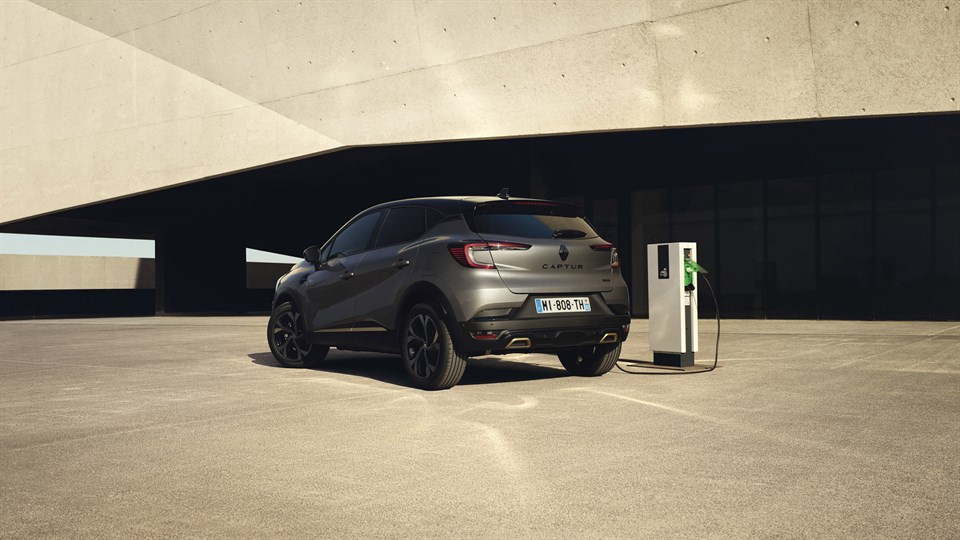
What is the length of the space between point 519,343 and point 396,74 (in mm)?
12668

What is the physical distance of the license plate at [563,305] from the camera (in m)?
7.80

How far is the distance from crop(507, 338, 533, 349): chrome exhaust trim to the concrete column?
27.3 m

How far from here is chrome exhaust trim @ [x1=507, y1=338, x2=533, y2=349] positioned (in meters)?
7.61

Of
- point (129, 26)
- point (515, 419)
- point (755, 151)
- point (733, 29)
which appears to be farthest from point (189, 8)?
point (515, 419)

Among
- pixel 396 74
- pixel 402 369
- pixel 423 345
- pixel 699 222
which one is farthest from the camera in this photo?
pixel 699 222

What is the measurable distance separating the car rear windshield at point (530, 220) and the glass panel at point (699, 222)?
16194 mm

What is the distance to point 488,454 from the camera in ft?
16.8

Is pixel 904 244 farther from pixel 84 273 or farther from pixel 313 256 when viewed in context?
pixel 84 273

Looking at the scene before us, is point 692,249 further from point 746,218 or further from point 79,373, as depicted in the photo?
point 746,218

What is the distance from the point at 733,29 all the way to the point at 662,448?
12456mm

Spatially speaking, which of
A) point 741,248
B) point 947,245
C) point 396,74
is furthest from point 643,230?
point 396,74

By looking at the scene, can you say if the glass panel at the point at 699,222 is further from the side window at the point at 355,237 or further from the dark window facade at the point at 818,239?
the side window at the point at 355,237

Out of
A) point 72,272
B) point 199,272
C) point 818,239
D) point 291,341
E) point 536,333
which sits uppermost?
point 818,239

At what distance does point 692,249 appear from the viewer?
32.2 feet
